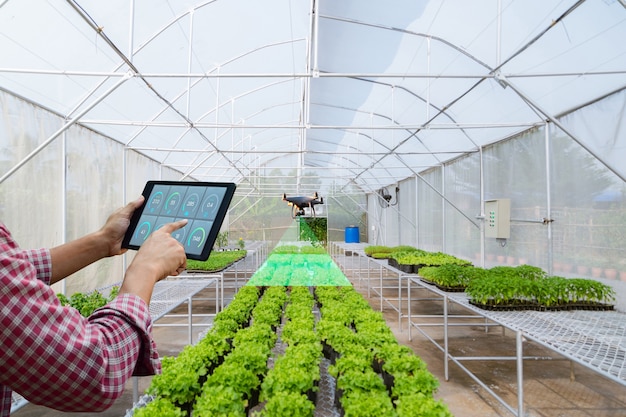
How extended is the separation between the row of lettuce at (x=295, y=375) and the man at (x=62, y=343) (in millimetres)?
1619

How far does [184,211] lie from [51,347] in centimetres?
67

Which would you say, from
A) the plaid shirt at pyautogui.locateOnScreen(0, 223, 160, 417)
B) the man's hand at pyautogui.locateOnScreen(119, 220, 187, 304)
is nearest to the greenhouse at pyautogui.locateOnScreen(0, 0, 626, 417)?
the man's hand at pyautogui.locateOnScreen(119, 220, 187, 304)

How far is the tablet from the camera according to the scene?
1.24 metres

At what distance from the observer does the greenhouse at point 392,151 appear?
3480 millimetres

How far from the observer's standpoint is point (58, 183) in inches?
244

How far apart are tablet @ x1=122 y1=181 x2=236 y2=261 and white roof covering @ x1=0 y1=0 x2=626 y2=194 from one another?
313 centimetres

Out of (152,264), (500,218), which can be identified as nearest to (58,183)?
(152,264)

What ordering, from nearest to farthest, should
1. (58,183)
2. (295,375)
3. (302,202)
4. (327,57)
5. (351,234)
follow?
(295,375)
(58,183)
(327,57)
(302,202)
(351,234)

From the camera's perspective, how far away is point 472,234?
845 centimetres

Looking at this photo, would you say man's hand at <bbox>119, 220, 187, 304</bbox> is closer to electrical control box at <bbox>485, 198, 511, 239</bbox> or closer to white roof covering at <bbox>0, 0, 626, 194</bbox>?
white roof covering at <bbox>0, 0, 626, 194</bbox>

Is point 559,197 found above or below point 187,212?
above

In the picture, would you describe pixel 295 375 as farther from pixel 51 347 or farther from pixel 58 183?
pixel 58 183

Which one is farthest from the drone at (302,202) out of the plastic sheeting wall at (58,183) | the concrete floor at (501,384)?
the concrete floor at (501,384)

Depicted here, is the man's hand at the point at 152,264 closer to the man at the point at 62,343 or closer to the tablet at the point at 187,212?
the man at the point at 62,343
